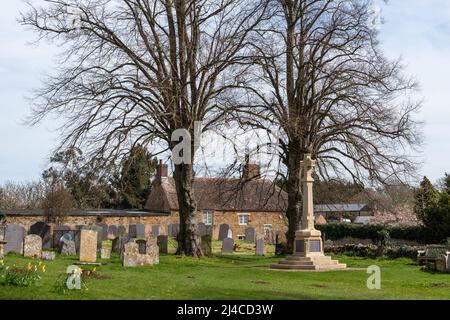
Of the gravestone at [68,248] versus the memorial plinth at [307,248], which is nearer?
the memorial plinth at [307,248]

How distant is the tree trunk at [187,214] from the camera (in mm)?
26047

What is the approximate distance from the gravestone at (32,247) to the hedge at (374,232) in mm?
21112

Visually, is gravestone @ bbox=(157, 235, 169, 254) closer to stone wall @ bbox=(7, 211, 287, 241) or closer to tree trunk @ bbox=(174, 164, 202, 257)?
tree trunk @ bbox=(174, 164, 202, 257)

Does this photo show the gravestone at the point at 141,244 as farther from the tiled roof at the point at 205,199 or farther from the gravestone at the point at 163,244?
the tiled roof at the point at 205,199

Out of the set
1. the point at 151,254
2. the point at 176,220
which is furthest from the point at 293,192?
the point at 176,220

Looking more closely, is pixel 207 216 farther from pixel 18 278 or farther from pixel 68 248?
pixel 18 278

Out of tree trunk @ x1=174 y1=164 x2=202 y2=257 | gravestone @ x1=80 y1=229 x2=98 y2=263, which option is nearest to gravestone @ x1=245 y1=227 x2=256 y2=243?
tree trunk @ x1=174 y1=164 x2=202 y2=257

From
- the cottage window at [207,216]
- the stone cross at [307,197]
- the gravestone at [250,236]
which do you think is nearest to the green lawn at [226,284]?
the stone cross at [307,197]

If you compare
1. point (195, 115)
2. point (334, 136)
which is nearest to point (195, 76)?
point (195, 115)

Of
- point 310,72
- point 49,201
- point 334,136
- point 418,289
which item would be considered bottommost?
point 418,289

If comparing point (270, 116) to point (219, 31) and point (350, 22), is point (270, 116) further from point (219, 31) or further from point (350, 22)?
point (350, 22)

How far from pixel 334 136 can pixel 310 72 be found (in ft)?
10.9

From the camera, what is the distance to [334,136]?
29219mm

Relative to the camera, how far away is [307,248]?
23.1m
